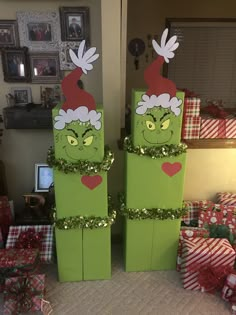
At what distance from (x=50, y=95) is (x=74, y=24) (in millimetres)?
451

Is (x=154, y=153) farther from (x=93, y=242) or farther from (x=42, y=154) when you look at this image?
(x=42, y=154)

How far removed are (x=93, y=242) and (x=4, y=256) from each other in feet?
1.65

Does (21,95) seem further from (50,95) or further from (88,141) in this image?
(88,141)

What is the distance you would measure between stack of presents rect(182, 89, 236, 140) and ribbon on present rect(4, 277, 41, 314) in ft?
3.95

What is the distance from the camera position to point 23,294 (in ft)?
5.04

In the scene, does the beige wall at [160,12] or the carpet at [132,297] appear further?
the beige wall at [160,12]

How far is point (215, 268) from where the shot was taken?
1642 millimetres

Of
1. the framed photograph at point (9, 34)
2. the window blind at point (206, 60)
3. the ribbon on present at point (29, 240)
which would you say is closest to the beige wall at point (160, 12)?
the window blind at point (206, 60)

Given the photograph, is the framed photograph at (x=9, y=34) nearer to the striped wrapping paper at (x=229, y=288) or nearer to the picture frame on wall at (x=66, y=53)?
the picture frame on wall at (x=66, y=53)

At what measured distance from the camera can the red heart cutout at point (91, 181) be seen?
5.10 feet

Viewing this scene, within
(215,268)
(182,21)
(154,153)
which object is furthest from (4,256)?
(182,21)

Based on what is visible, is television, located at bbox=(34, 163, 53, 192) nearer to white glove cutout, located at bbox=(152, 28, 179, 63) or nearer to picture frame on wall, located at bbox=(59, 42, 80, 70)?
picture frame on wall, located at bbox=(59, 42, 80, 70)

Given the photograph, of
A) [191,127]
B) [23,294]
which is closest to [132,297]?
[23,294]

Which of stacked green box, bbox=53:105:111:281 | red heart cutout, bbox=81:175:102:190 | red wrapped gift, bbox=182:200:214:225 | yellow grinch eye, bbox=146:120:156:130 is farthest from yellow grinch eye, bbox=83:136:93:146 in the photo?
red wrapped gift, bbox=182:200:214:225
